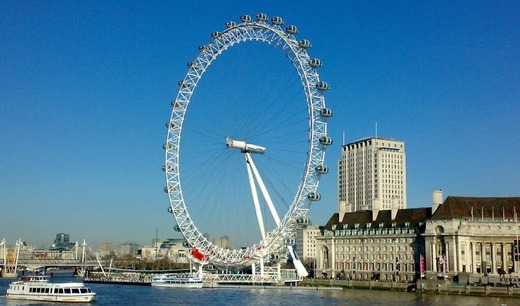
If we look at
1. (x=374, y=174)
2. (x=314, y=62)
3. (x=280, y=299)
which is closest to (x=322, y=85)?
(x=314, y=62)

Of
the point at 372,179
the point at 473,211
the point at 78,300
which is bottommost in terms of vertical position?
the point at 78,300

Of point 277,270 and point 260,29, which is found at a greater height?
point 260,29

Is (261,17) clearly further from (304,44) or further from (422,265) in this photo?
(422,265)

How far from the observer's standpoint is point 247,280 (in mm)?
85938

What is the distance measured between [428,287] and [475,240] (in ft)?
36.6

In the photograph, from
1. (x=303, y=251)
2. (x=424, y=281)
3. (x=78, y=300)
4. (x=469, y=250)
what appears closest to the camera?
(x=78, y=300)

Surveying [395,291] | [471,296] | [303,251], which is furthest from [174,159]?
[303,251]

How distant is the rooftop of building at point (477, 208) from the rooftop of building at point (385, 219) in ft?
13.5

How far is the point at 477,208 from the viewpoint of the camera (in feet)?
277

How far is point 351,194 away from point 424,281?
266 ft

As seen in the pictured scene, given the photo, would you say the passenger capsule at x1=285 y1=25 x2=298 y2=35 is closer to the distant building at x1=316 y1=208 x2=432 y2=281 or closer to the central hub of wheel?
the central hub of wheel

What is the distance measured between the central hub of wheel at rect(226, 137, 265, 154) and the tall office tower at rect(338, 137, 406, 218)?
3048 inches

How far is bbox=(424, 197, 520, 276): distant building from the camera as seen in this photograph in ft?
266

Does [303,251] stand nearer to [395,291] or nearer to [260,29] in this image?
[395,291]
